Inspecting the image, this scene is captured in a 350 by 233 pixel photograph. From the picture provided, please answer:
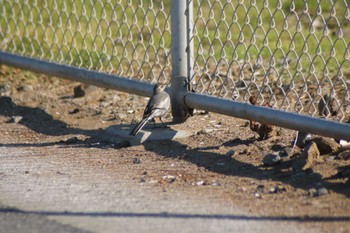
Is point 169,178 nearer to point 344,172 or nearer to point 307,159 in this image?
point 307,159

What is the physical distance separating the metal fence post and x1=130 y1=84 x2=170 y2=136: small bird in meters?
0.10

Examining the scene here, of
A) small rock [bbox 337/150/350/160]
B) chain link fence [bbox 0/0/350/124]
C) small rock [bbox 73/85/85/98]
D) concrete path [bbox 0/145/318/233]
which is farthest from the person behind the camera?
small rock [bbox 73/85/85/98]

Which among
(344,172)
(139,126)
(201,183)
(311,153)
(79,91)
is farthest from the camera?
(79,91)

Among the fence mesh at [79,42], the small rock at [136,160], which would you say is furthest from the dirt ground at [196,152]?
the fence mesh at [79,42]

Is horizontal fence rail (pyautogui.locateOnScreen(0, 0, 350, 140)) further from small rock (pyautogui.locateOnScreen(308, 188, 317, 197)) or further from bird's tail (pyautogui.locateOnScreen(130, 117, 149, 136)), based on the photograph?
small rock (pyautogui.locateOnScreen(308, 188, 317, 197))

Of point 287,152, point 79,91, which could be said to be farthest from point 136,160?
point 79,91

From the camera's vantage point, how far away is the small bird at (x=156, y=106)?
287 inches

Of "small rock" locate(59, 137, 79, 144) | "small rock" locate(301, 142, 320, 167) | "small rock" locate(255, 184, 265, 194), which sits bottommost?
"small rock" locate(59, 137, 79, 144)

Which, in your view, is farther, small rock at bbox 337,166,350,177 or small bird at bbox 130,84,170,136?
small bird at bbox 130,84,170,136

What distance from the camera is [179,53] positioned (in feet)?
24.4

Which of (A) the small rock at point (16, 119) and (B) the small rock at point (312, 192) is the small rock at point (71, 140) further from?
(B) the small rock at point (312, 192)

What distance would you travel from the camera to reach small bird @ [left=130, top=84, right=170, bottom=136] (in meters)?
7.30

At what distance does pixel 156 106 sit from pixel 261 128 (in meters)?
0.86

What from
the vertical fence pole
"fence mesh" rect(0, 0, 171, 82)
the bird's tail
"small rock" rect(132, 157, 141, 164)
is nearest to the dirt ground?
"small rock" rect(132, 157, 141, 164)
